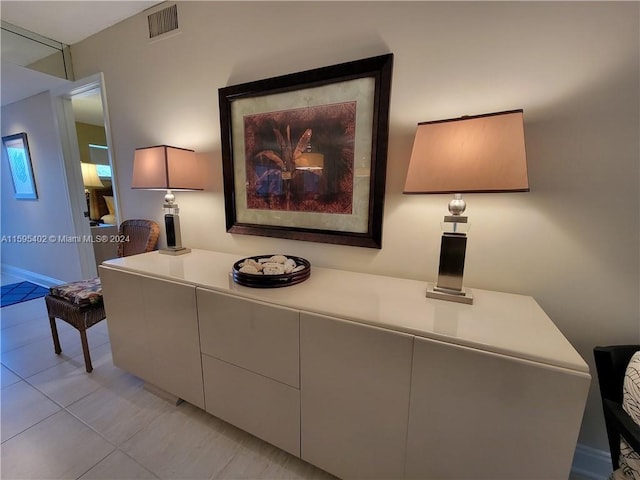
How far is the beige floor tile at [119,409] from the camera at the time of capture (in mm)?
1356

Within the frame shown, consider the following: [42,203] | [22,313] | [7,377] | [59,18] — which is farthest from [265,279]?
[42,203]

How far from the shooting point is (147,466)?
117 centimetres

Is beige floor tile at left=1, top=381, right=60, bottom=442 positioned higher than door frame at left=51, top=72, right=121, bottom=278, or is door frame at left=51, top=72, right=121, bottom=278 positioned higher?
door frame at left=51, top=72, right=121, bottom=278

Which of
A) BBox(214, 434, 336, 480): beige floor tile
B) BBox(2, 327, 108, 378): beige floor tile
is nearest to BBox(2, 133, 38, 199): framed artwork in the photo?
BBox(2, 327, 108, 378): beige floor tile

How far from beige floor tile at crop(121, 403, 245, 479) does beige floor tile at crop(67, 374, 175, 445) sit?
2.7 inches

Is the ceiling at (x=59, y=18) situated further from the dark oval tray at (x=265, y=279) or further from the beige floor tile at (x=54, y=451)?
the beige floor tile at (x=54, y=451)

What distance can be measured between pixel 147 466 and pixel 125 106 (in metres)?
2.42

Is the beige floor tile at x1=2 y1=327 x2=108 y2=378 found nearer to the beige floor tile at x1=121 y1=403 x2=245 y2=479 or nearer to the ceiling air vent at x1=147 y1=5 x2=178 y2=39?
the beige floor tile at x1=121 y1=403 x2=245 y2=479

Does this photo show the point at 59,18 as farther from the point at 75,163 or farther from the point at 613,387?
the point at 613,387

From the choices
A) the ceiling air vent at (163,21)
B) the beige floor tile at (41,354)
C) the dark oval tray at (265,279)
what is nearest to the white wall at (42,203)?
the beige floor tile at (41,354)

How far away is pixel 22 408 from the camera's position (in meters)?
1.48

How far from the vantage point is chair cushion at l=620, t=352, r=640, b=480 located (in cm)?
77

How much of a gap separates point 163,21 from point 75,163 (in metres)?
1.86

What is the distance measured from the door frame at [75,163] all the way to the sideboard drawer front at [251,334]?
72.1 inches
